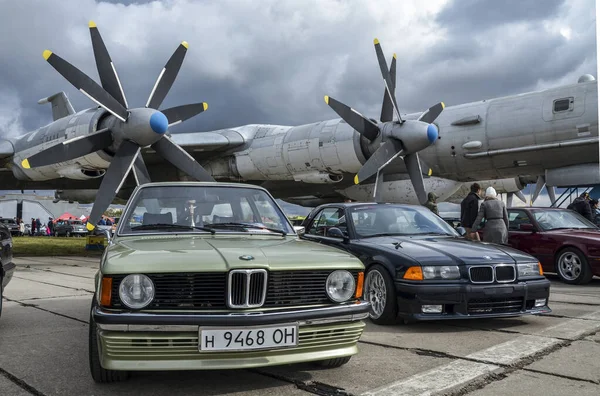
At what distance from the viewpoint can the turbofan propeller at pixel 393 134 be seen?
13.4 metres

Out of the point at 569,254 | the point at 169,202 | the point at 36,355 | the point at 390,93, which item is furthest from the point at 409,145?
the point at 36,355

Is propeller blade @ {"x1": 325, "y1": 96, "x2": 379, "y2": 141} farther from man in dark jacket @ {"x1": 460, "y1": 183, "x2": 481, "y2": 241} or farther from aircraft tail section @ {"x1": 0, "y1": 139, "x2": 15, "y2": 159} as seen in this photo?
aircraft tail section @ {"x1": 0, "y1": 139, "x2": 15, "y2": 159}

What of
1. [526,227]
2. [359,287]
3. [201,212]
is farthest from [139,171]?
[359,287]

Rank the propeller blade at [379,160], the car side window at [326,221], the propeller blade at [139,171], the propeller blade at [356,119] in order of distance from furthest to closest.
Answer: the propeller blade at [356,119], the propeller blade at [379,160], the propeller blade at [139,171], the car side window at [326,221]

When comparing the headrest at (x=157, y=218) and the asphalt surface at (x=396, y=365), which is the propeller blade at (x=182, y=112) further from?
the headrest at (x=157, y=218)

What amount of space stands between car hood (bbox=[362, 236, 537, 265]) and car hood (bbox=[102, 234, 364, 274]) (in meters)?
1.68

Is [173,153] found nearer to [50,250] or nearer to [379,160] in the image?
[379,160]

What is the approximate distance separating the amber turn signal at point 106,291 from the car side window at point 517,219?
859 cm

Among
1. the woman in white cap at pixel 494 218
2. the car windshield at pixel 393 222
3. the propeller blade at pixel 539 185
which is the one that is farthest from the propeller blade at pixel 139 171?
the propeller blade at pixel 539 185

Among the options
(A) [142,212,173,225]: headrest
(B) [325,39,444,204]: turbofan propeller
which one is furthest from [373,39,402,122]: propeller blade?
(A) [142,212,173,225]: headrest

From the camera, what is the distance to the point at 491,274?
5098mm

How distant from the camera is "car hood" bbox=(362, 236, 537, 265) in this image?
5102mm

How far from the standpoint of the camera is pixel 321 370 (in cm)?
366

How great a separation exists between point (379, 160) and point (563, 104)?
188 inches
